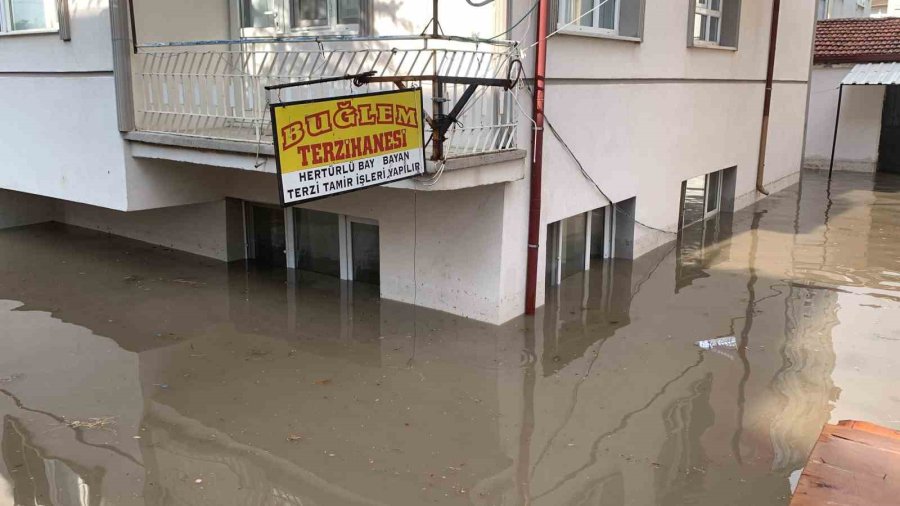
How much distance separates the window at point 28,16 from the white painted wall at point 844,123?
56.0 ft

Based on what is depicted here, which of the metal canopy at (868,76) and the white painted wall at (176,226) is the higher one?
the metal canopy at (868,76)

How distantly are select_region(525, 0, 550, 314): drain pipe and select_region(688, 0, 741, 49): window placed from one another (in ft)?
16.8

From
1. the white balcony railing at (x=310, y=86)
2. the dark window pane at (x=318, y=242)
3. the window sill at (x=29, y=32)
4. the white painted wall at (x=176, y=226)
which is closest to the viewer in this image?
the white balcony railing at (x=310, y=86)

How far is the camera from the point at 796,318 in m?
7.41

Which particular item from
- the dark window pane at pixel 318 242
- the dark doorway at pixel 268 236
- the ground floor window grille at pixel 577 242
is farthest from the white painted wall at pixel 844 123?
the dark doorway at pixel 268 236

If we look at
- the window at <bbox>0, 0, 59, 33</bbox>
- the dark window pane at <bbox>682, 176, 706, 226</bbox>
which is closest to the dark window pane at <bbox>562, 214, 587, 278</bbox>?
the dark window pane at <bbox>682, 176, 706, 226</bbox>

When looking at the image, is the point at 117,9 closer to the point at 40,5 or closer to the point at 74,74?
the point at 74,74

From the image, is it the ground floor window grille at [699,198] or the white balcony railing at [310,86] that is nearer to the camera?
the white balcony railing at [310,86]

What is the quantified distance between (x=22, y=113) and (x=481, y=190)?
571 cm

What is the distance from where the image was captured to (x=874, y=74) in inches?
695

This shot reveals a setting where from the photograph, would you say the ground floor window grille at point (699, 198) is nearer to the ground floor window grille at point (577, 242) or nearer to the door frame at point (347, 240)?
the ground floor window grille at point (577, 242)

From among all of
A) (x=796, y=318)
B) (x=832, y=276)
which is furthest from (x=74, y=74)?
(x=832, y=276)

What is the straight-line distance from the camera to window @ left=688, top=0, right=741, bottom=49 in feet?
36.7

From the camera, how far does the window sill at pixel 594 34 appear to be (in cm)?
734
